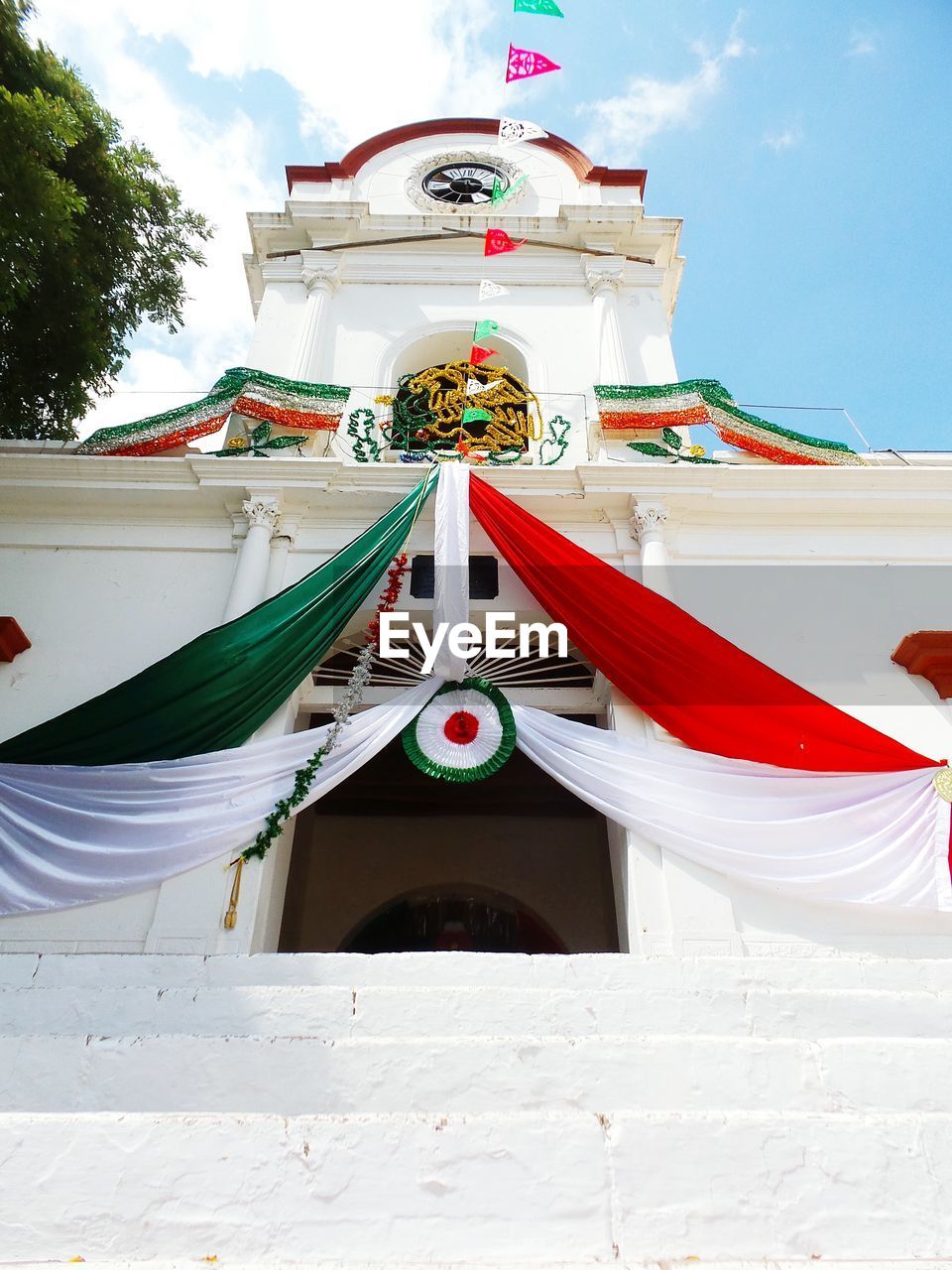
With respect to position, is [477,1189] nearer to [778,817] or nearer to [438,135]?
[778,817]

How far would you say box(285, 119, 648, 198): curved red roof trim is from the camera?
11.9 metres

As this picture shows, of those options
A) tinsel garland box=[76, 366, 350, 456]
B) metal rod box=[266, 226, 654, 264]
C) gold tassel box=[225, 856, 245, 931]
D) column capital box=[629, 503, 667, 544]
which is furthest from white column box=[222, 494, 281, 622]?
metal rod box=[266, 226, 654, 264]

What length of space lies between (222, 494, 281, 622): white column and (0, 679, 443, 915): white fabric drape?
4.47 feet

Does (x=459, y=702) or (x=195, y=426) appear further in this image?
(x=195, y=426)

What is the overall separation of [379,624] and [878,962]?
13.4ft

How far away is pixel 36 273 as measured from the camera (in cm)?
709

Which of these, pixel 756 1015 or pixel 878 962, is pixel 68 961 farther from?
pixel 878 962

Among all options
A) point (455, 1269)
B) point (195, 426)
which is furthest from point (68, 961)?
point (195, 426)

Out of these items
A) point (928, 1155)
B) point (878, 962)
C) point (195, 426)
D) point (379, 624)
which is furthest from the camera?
point (195, 426)

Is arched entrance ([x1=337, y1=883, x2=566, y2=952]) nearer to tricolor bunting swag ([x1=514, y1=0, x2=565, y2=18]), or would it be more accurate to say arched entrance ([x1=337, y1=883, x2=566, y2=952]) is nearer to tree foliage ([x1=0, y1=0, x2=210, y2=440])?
tree foliage ([x1=0, y1=0, x2=210, y2=440])

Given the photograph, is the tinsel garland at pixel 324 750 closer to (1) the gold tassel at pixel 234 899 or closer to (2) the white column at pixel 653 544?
(1) the gold tassel at pixel 234 899

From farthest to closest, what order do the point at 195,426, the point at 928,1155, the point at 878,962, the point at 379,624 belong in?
the point at 195,426 < the point at 379,624 < the point at 878,962 < the point at 928,1155

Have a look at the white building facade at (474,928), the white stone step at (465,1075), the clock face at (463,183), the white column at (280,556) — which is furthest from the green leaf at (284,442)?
the clock face at (463,183)

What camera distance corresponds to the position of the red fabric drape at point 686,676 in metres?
5.56
